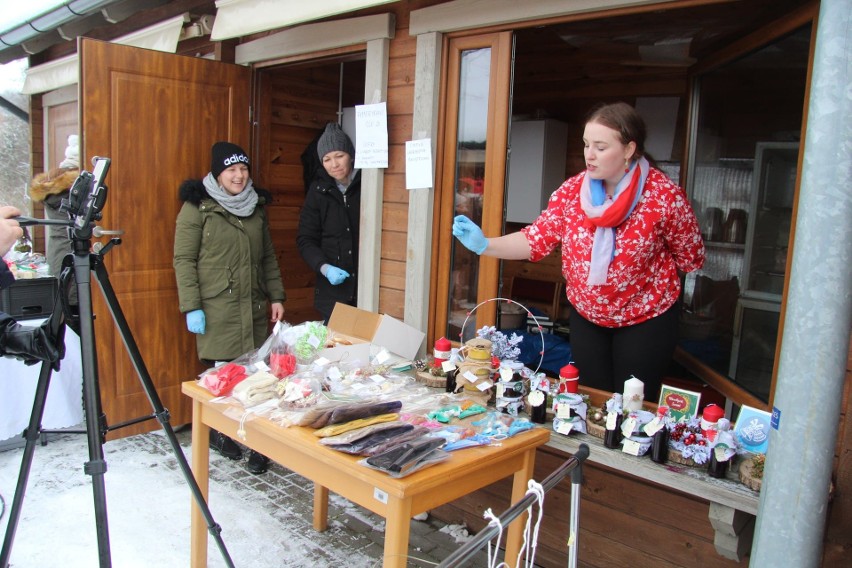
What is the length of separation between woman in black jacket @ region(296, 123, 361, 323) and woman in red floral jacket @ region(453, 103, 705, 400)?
4.00 ft

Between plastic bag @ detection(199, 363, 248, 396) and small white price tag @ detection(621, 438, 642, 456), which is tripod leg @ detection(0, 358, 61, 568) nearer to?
plastic bag @ detection(199, 363, 248, 396)

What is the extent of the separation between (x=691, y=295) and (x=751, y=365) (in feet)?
3.90

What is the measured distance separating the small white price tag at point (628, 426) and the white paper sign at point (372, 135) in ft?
5.53

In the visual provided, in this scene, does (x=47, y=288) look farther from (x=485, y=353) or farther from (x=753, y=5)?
(x=753, y=5)

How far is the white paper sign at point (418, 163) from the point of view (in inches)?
115

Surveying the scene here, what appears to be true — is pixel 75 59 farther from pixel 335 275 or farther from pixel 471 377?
pixel 471 377

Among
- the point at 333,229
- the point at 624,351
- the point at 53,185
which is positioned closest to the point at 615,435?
the point at 624,351

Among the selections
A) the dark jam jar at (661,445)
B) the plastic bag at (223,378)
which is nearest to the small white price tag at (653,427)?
the dark jam jar at (661,445)

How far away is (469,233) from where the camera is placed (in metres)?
2.43

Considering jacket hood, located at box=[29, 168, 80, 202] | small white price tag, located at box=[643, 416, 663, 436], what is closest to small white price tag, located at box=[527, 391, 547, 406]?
small white price tag, located at box=[643, 416, 663, 436]

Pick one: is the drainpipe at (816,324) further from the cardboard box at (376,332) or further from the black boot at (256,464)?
the black boot at (256,464)

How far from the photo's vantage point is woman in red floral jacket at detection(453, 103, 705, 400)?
6.99 feet

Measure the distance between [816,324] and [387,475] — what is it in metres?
1.00

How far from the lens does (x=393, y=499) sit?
5.23 ft
